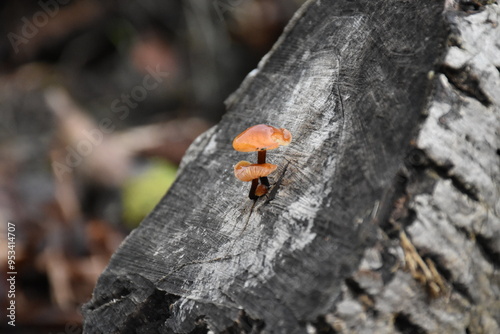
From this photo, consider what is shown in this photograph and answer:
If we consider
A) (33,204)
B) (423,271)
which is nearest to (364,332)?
(423,271)

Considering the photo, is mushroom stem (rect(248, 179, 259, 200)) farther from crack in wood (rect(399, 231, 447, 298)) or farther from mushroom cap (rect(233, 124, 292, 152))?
crack in wood (rect(399, 231, 447, 298))

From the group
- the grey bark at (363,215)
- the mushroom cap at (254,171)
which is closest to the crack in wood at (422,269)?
the grey bark at (363,215)

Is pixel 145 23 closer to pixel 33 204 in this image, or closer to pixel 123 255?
pixel 33 204

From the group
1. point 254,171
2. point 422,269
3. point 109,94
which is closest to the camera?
point 422,269

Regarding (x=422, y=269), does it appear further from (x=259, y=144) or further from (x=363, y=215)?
(x=259, y=144)

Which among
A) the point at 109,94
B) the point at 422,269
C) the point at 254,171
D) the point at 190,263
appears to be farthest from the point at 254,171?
the point at 109,94

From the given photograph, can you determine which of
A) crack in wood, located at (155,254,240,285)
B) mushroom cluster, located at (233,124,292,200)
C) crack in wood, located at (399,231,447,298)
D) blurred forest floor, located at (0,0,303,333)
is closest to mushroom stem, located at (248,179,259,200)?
mushroom cluster, located at (233,124,292,200)
